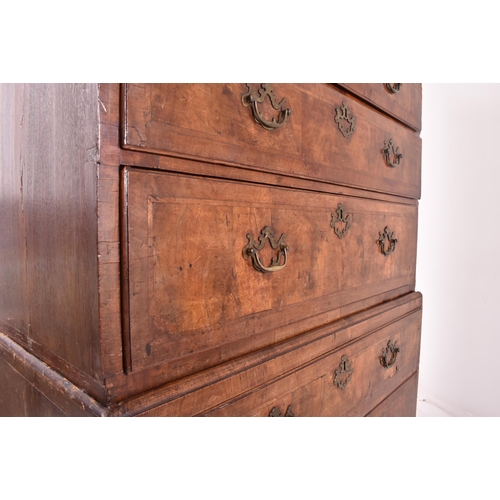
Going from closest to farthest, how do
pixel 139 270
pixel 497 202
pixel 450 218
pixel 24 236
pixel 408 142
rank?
pixel 139 270 → pixel 24 236 → pixel 408 142 → pixel 497 202 → pixel 450 218

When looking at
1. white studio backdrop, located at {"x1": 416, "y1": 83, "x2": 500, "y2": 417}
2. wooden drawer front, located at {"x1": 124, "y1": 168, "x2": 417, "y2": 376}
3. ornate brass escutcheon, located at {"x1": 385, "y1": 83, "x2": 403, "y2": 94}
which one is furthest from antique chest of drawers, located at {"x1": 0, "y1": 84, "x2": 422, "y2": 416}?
white studio backdrop, located at {"x1": 416, "y1": 83, "x2": 500, "y2": 417}

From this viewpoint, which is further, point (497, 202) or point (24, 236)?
point (497, 202)

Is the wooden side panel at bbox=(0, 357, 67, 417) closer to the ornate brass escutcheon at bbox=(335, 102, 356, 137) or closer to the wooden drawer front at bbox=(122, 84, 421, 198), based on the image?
the wooden drawer front at bbox=(122, 84, 421, 198)

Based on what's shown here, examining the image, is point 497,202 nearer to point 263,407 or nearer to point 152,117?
point 263,407

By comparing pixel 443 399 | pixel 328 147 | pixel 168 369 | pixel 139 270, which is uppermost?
pixel 328 147

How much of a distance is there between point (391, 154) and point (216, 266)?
728mm

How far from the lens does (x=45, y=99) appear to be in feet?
1.86

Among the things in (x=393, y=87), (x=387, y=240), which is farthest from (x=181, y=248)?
(x=393, y=87)

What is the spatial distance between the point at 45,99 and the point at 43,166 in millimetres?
100

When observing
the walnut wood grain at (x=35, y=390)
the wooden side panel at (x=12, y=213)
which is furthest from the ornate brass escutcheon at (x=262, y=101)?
the walnut wood grain at (x=35, y=390)

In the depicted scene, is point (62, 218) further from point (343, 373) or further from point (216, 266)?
point (343, 373)

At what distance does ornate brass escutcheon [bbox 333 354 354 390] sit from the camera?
0.88 metres

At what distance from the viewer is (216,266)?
58 cm

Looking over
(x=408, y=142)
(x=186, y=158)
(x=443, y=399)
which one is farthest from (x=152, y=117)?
(x=443, y=399)
